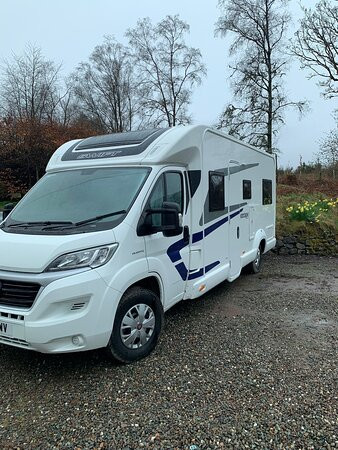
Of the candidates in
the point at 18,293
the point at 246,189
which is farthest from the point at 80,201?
the point at 246,189

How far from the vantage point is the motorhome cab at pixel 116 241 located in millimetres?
3166

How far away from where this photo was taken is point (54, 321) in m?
3.10

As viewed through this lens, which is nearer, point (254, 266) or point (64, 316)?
point (64, 316)

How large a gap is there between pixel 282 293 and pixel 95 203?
3.98m

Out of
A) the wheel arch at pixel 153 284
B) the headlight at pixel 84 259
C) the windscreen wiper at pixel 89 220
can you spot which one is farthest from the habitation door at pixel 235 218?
the headlight at pixel 84 259

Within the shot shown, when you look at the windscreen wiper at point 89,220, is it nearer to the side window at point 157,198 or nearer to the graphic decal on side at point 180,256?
the side window at point 157,198

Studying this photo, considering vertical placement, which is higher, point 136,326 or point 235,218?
point 235,218

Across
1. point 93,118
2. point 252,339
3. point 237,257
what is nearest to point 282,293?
point 237,257

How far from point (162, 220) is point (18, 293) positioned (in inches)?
60.6

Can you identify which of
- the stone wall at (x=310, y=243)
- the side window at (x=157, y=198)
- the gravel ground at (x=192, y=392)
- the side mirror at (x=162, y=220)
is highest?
the side window at (x=157, y=198)

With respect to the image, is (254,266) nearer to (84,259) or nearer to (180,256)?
(180,256)

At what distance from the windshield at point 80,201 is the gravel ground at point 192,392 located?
143 cm

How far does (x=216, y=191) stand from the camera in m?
5.37

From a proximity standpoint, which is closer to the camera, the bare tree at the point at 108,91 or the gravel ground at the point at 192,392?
the gravel ground at the point at 192,392
